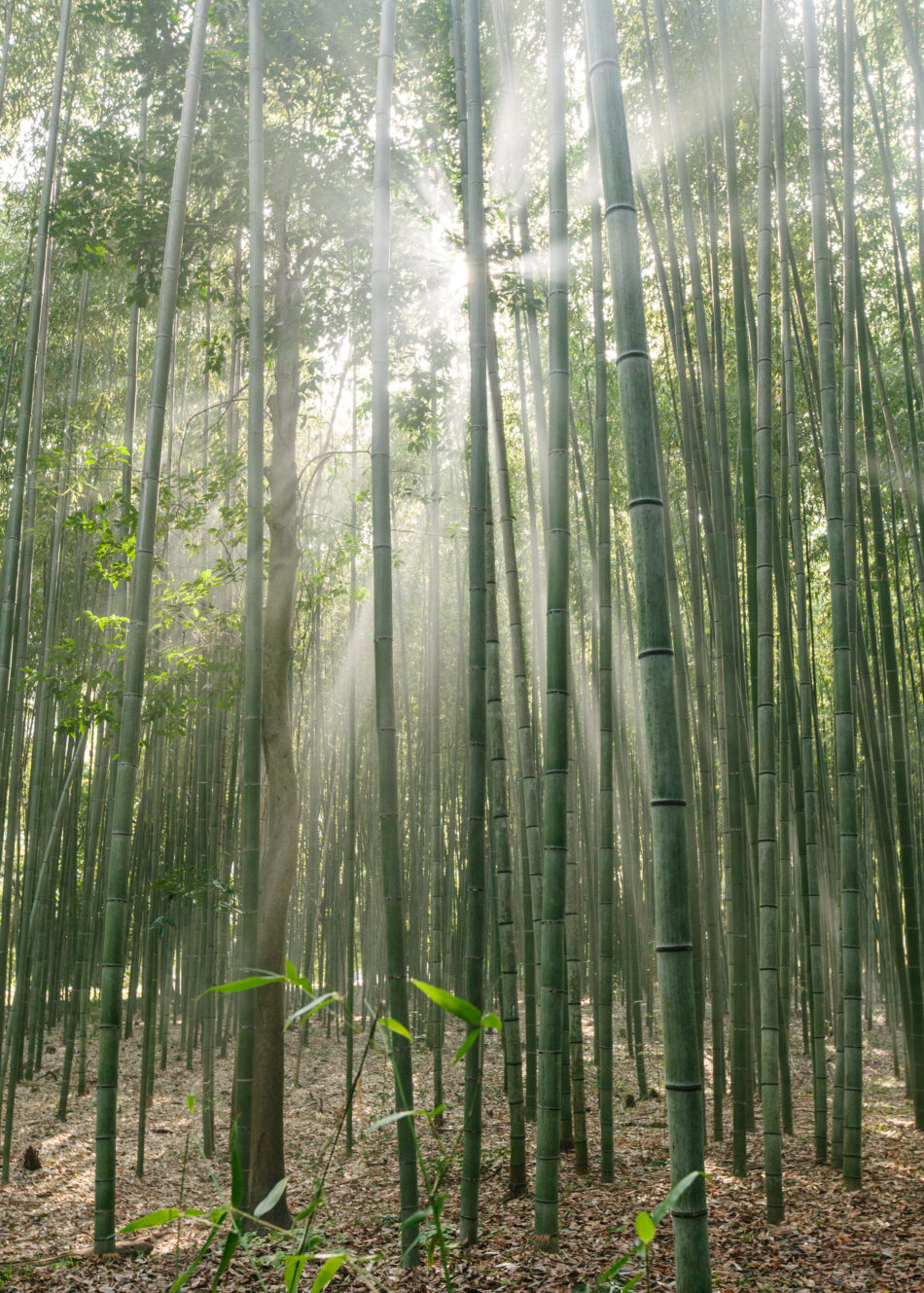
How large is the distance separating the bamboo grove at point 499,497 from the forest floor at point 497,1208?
0.15 m

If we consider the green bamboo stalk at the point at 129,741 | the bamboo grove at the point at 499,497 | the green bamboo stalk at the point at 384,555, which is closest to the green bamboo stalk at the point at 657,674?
the bamboo grove at the point at 499,497

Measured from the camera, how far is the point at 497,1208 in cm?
328

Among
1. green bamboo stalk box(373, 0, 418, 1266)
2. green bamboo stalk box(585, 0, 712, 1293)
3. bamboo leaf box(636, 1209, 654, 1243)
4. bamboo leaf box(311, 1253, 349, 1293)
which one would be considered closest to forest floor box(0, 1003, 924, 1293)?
bamboo leaf box(311, 1253, 349, 1293)

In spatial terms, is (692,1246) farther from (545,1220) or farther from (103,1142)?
(103,1142)

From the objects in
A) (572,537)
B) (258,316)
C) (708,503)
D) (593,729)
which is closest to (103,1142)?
(258,316)

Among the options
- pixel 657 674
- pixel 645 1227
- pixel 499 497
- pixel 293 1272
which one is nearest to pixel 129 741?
pixel 499 497

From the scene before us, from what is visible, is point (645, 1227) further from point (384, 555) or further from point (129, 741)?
point (129, 741)

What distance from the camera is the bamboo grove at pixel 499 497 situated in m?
2.47

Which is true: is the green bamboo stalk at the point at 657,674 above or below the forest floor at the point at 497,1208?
above

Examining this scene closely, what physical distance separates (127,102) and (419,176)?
1.88 m

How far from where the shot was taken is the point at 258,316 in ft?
10.1

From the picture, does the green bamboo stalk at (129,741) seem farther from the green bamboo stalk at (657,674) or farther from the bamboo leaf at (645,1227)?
the bamboo leaf at (645,1227)

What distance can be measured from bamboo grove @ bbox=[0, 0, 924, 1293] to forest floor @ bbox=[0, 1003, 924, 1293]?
0.49 feet

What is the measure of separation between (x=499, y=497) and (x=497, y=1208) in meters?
2.84
